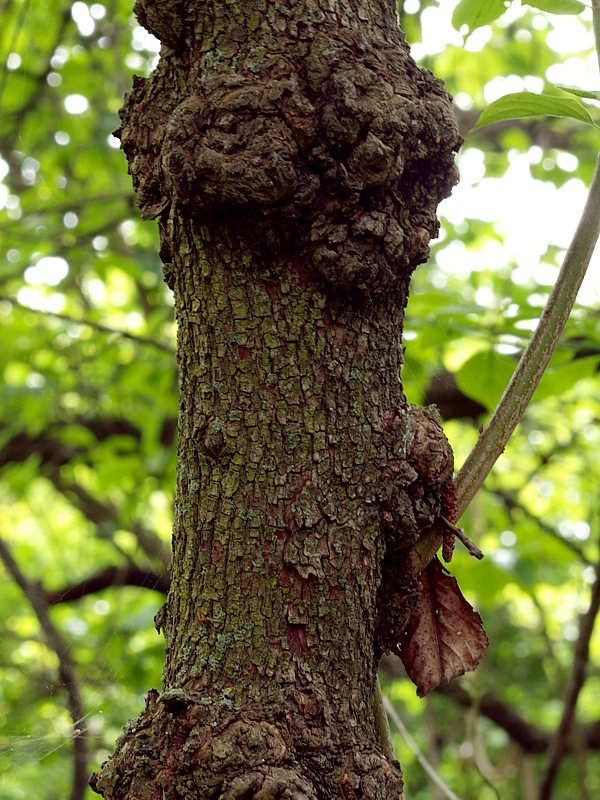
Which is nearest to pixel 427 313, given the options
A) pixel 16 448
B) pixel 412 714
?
pixel 16 448

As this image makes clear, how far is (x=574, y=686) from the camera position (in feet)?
6.83

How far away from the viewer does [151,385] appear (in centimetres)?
293

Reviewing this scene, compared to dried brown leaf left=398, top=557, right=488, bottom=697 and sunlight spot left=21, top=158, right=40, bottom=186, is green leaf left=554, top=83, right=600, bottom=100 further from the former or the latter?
sunlight spot left=21, top=158, right=40, bottom=186

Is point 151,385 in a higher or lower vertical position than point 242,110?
higher

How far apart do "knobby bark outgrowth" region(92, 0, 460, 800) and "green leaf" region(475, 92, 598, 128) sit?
6cm

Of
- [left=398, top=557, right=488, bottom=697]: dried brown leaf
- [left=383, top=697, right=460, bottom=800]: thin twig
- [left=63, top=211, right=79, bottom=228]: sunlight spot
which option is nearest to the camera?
[left=398, top=557, right=488, bottom=697]: dried brown leaf

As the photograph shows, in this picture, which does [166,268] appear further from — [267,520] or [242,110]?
[267,520]

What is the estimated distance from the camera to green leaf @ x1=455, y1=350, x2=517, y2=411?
147 cm

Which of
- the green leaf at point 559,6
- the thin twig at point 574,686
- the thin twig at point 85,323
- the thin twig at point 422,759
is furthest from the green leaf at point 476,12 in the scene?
→ the thin twig at point 85,323

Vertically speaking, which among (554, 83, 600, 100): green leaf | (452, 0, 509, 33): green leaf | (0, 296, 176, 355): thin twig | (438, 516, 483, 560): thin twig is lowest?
(438, 516, 483, 560): thin twig

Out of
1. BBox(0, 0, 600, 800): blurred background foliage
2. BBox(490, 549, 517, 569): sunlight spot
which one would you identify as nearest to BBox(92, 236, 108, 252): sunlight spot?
BBox(0, 0, 600, 800): blurred background foliage

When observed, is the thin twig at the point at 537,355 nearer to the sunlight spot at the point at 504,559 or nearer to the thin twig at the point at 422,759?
the thin twig at the point at 422,759

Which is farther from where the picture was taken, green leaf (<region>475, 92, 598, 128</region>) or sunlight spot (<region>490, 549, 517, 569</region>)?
sunlight spot (<region>490, 549, 517, 569</region>)

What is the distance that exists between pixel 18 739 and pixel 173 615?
0.69 m
